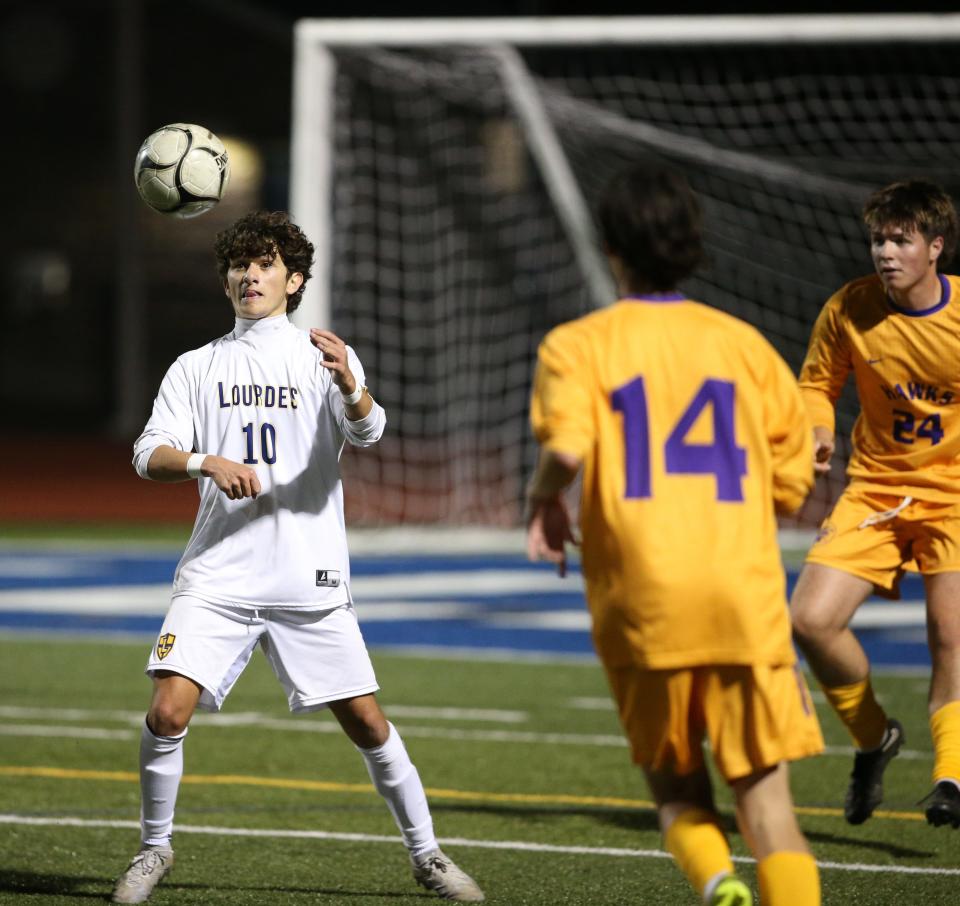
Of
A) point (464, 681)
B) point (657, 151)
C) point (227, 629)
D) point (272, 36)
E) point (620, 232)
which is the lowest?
point (464, 681)

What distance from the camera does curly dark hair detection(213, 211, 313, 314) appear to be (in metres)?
4.75

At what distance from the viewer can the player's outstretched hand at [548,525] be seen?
362cm

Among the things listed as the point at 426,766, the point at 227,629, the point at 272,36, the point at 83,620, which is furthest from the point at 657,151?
the point at 272,36

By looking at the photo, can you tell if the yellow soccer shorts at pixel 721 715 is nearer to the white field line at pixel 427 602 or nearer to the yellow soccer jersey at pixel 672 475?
the yellow soccer jersey at pixel 672 475

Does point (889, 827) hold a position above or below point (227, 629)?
below

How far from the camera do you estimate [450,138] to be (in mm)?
22812

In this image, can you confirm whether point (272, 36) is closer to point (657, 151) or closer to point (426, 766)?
point (657, 151)

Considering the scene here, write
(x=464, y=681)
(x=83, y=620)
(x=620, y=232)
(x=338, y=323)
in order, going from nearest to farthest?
(x=620, y=232) < (x=464, y=681) < (x=83, y=620) < (x=338, y=323)

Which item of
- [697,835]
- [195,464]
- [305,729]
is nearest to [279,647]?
[195,464]

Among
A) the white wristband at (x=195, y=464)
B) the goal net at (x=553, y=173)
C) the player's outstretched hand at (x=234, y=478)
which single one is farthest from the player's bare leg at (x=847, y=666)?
the goal net at (x=553, y=173)

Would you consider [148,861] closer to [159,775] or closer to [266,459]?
[159,775]

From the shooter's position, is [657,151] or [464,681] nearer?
[464,681]

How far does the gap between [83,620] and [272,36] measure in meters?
20.6

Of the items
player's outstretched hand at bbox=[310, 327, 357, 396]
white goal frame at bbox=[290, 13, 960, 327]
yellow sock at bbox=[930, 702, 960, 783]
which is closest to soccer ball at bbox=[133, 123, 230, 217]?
player's outstretched hand at bbox=[310, 327, 357, 396]
